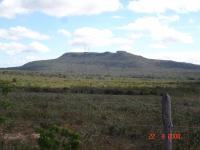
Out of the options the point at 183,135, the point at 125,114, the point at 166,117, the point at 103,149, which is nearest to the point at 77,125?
the point at 125,114

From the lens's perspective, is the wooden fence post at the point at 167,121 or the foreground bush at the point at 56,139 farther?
the wooden fence post at the point at 167,121

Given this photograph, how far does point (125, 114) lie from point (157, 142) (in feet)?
38.8

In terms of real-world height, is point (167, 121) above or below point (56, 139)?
above

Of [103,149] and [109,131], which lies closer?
[103,149]

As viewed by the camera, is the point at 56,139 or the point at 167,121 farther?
the point at 167,121

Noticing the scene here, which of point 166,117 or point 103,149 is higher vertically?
point 166,117

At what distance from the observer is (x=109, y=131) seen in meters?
16.6

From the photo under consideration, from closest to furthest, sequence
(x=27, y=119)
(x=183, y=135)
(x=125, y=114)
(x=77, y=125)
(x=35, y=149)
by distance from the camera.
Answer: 1. (x=35, y=149)
2. (x=183, y=135)
3. (x=77, y=125)
4. (x=27, y=119)
5. (x=125, y=114)

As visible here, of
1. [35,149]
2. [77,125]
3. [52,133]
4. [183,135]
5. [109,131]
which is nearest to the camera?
[52,133]

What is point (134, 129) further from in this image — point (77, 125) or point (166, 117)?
point (166, 117)

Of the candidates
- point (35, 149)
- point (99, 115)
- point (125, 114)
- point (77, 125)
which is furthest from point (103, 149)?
point (125, 114)

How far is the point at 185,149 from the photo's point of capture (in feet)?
34.4

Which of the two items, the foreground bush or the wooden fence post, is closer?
the foreground bush

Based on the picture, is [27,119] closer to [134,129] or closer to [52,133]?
[134,129]
